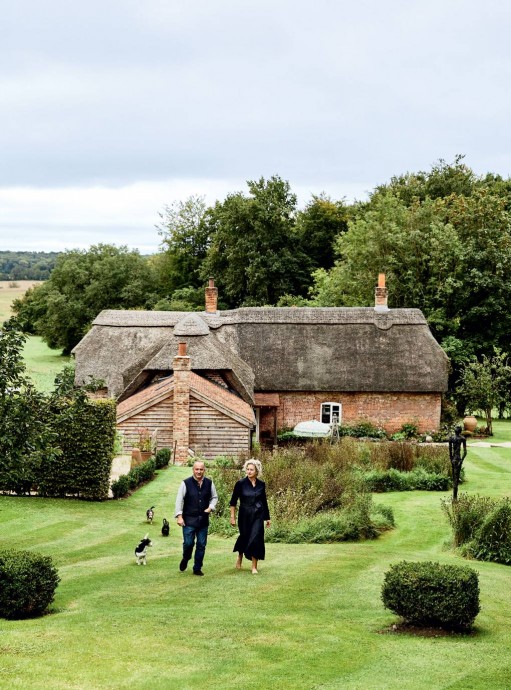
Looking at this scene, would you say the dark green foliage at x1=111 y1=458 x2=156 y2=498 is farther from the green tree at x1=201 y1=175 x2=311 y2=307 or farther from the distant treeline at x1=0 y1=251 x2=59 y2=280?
the distant treeline at x1=0 y1=251 x2=59 y2=280

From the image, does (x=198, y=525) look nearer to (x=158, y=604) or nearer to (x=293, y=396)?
(x=158, y=604)

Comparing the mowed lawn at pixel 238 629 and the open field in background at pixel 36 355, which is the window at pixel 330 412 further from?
the open field in background at pixel 36 355

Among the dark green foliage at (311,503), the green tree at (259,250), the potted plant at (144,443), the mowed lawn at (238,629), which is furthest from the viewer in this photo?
the green tree at (259,250)

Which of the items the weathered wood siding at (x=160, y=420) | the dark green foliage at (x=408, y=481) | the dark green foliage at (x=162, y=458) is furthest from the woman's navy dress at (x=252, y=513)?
the weathered wood siding at (x=160, y=420)

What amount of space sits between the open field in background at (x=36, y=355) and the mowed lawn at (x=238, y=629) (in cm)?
5000

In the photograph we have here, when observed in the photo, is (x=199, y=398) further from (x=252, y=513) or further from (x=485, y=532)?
(x=252, y=513)

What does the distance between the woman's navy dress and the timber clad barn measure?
77.8 ft

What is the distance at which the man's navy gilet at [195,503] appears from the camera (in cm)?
1450

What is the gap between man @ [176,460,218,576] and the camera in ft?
47.4

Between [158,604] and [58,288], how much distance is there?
226 ft

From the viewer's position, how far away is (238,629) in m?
11.1

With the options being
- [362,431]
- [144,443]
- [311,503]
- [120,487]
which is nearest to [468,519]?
[311,503]

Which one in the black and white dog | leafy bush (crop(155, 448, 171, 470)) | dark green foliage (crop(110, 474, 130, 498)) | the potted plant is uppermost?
the potted plant

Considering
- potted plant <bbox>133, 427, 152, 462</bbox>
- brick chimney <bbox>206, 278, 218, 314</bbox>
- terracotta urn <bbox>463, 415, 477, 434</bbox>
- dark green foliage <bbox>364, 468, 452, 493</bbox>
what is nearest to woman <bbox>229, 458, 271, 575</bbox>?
dark green foliage <bbox>364, 468, 452, 493</bbox>
